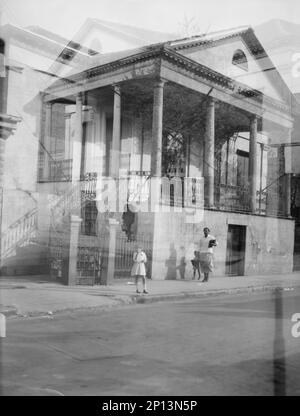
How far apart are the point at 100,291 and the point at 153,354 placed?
5.11 metres

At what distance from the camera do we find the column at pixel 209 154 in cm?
960

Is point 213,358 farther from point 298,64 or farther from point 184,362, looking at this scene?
point 298,64

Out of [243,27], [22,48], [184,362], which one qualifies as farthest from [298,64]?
[184,362]

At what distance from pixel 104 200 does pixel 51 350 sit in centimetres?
705

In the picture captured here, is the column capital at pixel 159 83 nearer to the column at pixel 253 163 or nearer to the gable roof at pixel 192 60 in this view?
the gable roof at pixel 192 60

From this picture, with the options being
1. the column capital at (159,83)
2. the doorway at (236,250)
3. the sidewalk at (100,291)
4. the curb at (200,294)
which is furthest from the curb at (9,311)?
the doorway at (236,250)

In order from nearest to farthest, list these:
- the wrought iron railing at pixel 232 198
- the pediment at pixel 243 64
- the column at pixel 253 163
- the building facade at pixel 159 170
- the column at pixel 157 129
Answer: the pediment at pixel 243 64
the building facade at pixel 159 170
the column at pixel 253 163
the wrought iron railing at pixel 232 198
the column at pixel 157 129

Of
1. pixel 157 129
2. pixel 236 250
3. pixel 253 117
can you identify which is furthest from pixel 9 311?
pixel 236 250

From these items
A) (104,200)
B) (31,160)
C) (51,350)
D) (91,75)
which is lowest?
(51,350)

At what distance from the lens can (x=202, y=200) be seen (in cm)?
1064

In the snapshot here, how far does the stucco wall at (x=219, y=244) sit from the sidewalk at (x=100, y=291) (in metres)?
0.38

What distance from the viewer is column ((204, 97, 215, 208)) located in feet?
31.5

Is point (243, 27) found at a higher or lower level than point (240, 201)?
higher

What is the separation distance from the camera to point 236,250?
1271 centimetres
